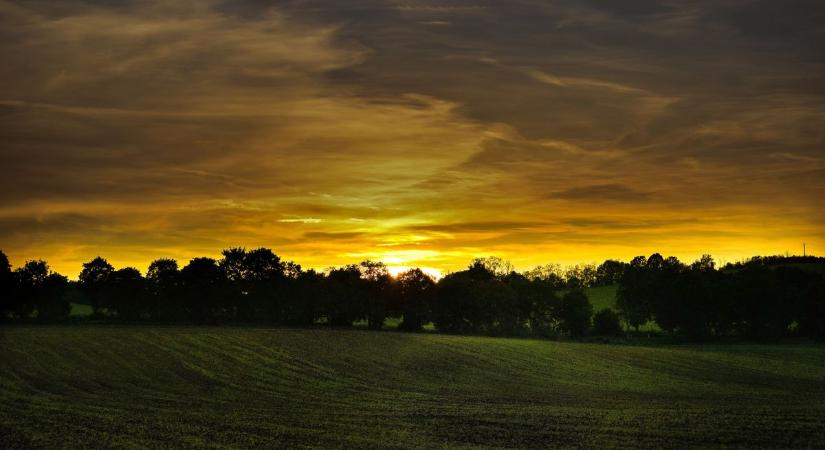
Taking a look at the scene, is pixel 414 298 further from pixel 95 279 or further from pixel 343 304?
pixel 95 279

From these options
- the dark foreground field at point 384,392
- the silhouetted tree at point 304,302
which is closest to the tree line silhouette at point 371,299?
the silhouetted tree at point 304,302

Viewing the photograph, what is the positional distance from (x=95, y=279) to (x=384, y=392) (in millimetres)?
85495

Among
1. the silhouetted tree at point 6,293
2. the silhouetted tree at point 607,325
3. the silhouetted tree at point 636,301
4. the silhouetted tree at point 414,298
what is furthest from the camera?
the silhouetted tree at point 636,301

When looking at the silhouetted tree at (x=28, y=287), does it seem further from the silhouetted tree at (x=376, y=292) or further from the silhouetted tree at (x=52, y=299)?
the silhouetted tree at (x=376, y=292)

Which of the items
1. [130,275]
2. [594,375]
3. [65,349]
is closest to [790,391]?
[594,375]

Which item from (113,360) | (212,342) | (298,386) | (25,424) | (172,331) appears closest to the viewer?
(25,424)

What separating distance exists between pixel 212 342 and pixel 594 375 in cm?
3674

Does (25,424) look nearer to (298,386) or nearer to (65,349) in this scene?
(298,386)

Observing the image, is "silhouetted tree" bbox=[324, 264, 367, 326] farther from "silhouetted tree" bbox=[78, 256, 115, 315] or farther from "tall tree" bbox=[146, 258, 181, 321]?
"silhouetted tree" bbox=[78, 256, 115, 315]

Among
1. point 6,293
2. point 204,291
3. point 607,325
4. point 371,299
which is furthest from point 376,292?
point 6,293

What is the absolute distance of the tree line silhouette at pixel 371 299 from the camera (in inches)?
4754

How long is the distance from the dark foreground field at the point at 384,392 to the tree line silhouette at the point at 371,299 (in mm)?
22097

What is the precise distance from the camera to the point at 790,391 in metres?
62.0

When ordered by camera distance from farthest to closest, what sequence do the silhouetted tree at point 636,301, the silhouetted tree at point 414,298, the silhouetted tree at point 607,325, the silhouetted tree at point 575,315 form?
the silhouetted tree at point 636,301 < the silhouetted tree at point 607,325 < the silhouetted tree at point 575,315 < the silhouetted tree at point 414,298
